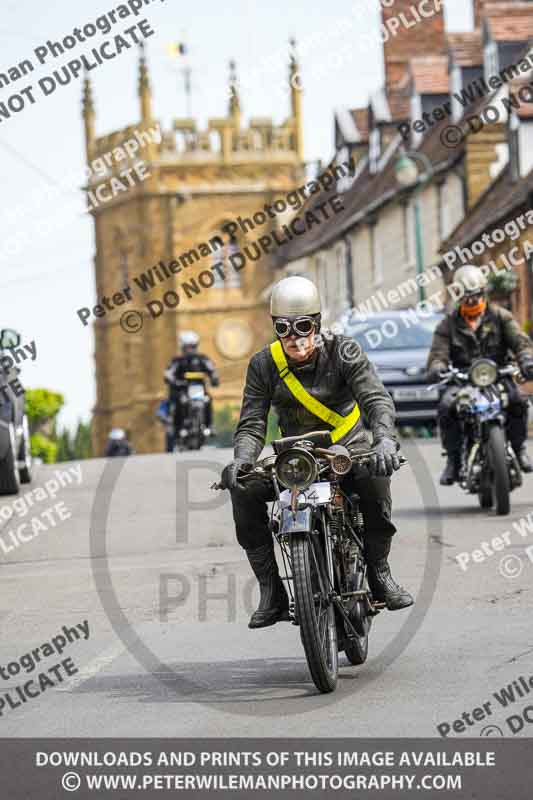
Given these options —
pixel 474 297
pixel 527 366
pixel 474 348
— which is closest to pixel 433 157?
pixel 474 348

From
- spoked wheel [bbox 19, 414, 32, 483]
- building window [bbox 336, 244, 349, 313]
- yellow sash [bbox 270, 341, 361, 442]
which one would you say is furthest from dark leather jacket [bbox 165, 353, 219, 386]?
building window [bbox 336, 244, 349, 313]

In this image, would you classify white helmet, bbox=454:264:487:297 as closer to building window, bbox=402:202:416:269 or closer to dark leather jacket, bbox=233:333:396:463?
dark leather jacket, bbox=233:333:396:463

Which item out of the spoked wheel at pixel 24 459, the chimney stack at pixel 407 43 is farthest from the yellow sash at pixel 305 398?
the chimney stack at pixel 407 43

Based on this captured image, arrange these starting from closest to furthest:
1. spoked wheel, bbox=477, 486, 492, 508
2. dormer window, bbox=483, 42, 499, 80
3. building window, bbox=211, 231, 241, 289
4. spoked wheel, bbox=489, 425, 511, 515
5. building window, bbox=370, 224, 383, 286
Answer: spoked wheel, bbox=489, 425, 511, 515
spoked wheel, bbox=477, 486, 492, 508
dormer window, bbox=483, 42, 499, 80
building window, bbox=370, 224, 383, 286
building window, bbox=211, 231, 241, 289

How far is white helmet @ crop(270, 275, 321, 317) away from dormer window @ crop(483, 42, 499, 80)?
40.3 metres

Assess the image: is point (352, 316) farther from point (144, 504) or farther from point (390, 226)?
point (390, 226)

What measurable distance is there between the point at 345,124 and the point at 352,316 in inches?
1476

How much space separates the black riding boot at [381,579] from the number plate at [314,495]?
0.61 meters

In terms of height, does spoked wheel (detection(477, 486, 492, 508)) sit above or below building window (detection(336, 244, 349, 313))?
below

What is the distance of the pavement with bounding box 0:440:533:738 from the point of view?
24.1ft

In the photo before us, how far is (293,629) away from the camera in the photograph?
10.3 metres

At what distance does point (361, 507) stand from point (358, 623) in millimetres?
502
